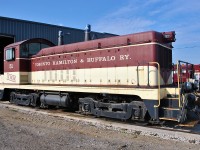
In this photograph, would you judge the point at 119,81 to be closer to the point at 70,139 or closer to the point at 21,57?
the point at 70,139

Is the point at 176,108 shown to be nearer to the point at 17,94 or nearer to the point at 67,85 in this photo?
the point at 67,85

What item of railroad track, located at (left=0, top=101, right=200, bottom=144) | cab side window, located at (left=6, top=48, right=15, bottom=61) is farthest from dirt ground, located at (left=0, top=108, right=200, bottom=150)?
cab side window, located at (left=6, top=48, right=15, bottom=61)

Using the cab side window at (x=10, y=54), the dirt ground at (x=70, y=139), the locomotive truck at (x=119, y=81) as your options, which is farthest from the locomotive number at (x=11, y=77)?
the dirt ground at (x=70, y=139)

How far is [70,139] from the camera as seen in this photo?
22.8ft

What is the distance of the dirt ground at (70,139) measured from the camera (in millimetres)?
6244

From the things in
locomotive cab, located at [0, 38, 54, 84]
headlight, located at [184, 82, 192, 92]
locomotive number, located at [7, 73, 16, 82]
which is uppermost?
locomotive cab, located at [0, 38, 54, 84]

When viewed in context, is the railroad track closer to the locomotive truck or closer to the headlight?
the locomotive truck

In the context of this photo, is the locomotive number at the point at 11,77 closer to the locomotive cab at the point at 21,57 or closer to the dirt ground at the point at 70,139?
the locomotive cab at the point at 21,57

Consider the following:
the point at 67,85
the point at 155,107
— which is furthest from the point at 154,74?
the point at 67,85

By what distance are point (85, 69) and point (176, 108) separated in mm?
4236

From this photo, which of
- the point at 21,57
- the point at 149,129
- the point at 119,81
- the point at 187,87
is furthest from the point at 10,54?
the point at 187,87

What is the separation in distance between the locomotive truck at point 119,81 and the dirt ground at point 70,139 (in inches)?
45.3

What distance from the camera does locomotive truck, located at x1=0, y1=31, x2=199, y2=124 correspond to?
27.2 ft

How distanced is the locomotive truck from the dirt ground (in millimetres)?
1152
